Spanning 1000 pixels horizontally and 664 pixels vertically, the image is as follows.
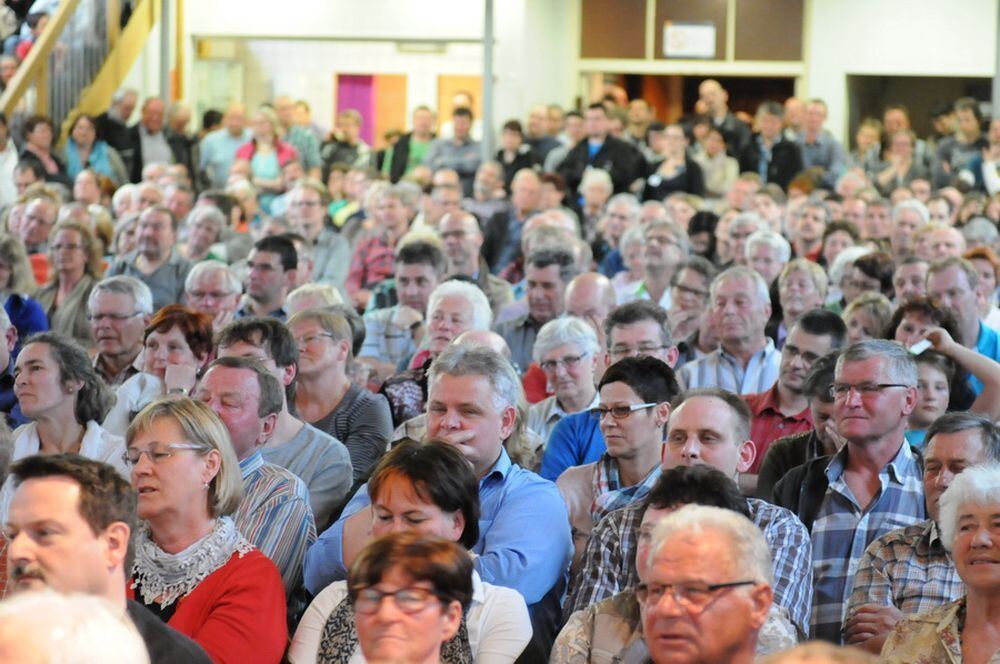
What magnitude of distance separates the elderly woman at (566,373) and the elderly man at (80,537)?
8.91ft

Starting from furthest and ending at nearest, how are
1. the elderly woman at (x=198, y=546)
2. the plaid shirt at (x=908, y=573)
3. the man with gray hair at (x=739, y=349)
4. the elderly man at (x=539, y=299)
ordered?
the elderly man at (x=539, y=299), the man with gray hair at (x=739, y=349), the plaid shirt at (x=908, y=573), the elderly woman at (x=198, y=546)

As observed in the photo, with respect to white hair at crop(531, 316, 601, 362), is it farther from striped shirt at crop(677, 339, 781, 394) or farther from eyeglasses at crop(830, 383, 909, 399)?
eyeglasses at crop(830, 383, 909, 399)

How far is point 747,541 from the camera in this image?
300 cm

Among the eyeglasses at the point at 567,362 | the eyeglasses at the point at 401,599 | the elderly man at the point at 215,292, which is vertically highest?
the elderly man at the point at 215,292

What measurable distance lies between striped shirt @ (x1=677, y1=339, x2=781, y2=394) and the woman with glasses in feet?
4.74

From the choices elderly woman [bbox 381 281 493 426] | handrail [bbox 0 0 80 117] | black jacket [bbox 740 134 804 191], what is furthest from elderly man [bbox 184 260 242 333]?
black jacket [bbox 740 134 804 191]

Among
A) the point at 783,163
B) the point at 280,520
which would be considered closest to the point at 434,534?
the point at 280,520

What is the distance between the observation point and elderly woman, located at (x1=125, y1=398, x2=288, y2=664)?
3.71 m

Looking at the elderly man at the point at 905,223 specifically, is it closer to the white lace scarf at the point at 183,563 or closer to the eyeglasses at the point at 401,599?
the white lace scarf at the point at 183,563

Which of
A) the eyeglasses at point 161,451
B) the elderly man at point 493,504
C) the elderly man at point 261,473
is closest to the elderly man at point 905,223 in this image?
the elderly man at point 493,504

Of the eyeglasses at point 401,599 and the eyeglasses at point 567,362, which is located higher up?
the eyeglasses at point 567,362

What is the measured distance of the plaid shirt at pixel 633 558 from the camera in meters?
3.87

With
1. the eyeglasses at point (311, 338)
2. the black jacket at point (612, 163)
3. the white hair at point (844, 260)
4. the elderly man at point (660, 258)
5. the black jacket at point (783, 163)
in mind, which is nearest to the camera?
the eyeglasses at point (311, 338)

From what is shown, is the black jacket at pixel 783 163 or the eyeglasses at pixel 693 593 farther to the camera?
the black jacket at pixel 783 163
